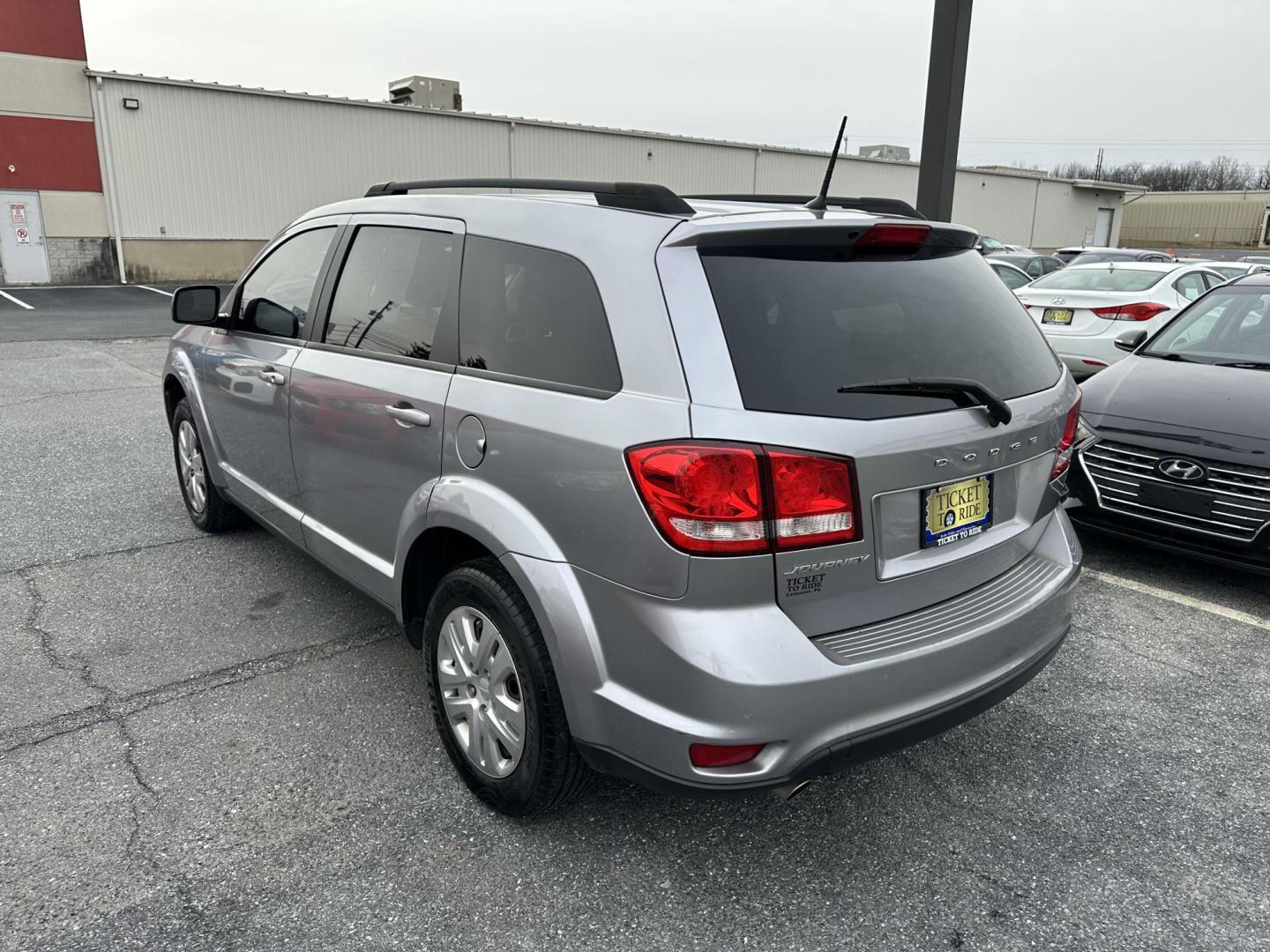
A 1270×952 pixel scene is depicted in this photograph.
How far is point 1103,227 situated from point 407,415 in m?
59.8

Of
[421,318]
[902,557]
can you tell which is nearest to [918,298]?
[902,557]

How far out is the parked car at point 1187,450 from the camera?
4203 millimetres

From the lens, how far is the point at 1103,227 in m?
53.5

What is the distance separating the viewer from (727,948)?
2217 mm

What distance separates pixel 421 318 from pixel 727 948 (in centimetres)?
204

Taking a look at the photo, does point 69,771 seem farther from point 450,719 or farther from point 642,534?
point 642,534

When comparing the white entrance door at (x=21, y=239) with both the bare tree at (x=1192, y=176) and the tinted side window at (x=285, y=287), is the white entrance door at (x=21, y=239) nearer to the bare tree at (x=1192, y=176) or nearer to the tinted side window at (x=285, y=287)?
the tinted side window at (x=285, y=287)

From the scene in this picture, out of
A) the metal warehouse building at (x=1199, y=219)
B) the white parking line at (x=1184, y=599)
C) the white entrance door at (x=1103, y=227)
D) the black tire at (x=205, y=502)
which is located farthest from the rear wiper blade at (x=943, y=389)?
the metal warehouse building at (x=1199, y=219)

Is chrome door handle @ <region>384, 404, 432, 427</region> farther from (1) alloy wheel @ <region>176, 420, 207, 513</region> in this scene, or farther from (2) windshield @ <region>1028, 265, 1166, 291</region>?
(2) windshield @ <region>1028, 265, 1166, 291</region>

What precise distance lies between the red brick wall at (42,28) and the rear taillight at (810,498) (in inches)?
1040

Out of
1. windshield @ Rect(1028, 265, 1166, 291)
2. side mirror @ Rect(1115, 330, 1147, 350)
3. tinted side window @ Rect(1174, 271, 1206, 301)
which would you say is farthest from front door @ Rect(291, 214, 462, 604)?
tinted side window @ Rect(1174, 271, 1206, 301)

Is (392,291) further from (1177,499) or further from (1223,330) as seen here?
(1223,330)

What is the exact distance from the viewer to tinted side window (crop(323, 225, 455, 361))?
2934mm

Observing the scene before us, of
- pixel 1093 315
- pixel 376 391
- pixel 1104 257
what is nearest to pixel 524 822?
pixel 376 391
